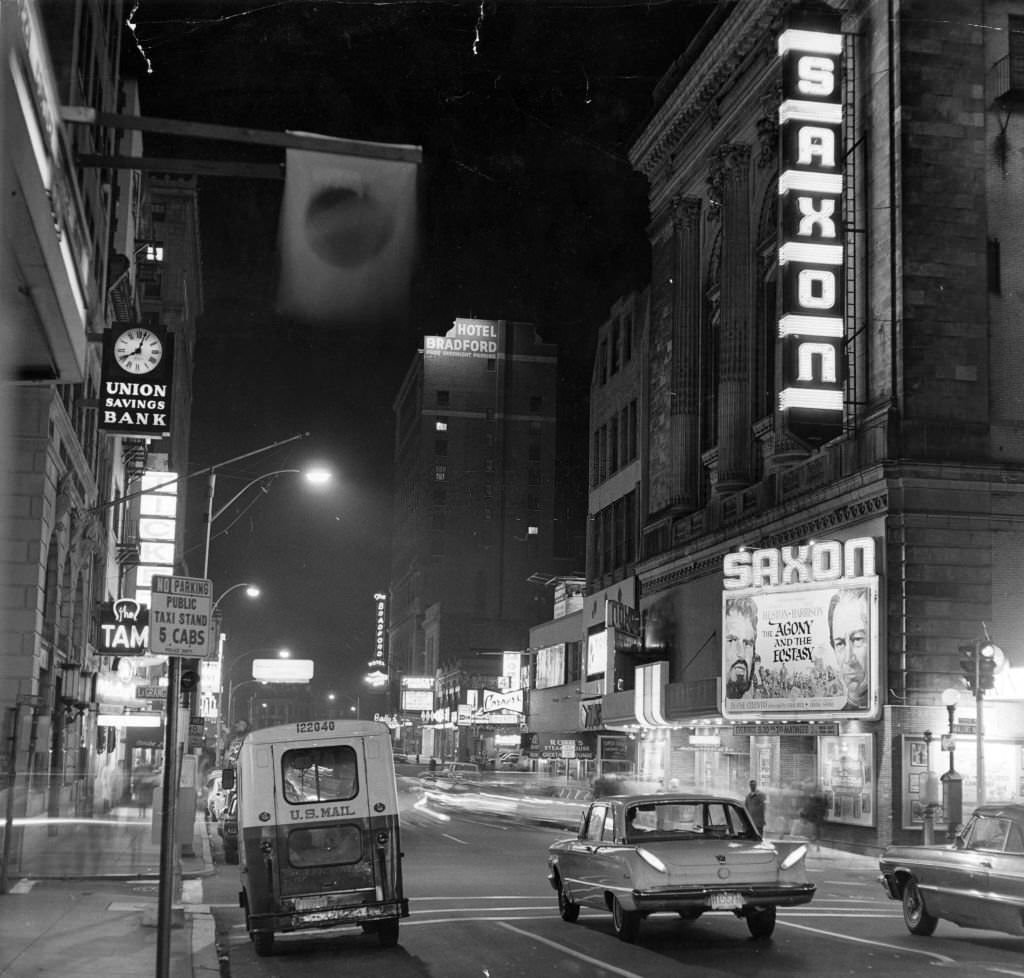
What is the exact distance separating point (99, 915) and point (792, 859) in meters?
8.75

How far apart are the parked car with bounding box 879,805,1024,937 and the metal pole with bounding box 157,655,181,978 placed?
914cm

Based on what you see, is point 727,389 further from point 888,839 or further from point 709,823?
point 709,823

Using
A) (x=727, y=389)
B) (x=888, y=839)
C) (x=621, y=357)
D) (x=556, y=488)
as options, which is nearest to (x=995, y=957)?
(x=888, y=839)

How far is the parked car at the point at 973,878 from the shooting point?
51.3 ft

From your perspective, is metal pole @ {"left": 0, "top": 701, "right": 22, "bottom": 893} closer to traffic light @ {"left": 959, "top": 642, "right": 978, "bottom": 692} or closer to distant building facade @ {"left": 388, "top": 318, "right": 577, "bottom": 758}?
traffic light @ {"left": 959, "top": 642, "right": 978, "bottom": 692}

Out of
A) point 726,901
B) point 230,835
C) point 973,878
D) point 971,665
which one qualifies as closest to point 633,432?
point 971,665

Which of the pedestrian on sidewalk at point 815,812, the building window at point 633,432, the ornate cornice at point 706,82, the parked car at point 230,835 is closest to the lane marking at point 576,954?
the parked car at point 230,835

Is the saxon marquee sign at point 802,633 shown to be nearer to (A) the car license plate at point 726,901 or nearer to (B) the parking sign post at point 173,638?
(A) the car license plate at point 726,901

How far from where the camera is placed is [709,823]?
1744 centimetres

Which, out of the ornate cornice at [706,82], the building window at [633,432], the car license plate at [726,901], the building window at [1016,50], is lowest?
the car license plate at [726,901]

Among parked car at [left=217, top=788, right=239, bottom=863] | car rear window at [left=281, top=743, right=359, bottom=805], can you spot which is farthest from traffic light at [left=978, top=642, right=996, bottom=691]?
car rear window at [left=281, top=743, right=359, bottom=805]

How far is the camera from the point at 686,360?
54.0 m

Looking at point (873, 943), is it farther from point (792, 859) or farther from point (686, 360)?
point (686, 360)

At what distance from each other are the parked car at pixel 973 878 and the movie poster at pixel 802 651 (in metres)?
18.6
